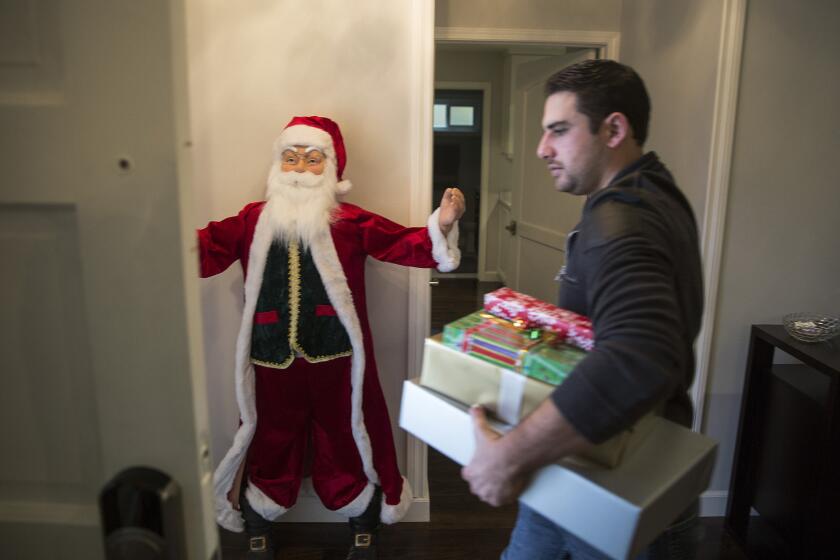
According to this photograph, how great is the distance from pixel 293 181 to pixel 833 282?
6.32 feet

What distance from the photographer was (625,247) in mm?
827

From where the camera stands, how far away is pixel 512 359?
35.0 inches

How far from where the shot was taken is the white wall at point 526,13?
2.60 metres

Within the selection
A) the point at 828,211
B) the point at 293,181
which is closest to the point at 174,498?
the point at 293,181

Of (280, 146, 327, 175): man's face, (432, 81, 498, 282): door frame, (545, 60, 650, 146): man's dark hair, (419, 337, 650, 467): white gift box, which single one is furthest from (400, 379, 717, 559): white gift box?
(432, 81, 498, 282): door frame

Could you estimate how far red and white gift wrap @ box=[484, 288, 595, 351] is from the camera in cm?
92

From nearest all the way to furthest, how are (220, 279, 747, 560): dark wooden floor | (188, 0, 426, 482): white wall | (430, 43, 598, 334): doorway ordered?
(188, 0, 426, 482): white wall < (220, 279, 747, 560): dark wooden floor < (430, 43, 598, 334): doorway

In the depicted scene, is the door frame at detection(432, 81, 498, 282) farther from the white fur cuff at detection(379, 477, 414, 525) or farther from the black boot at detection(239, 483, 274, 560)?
the black boot at detection(239, 483, 274, 560)

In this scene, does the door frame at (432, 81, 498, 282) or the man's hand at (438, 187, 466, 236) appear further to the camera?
the door frame at (432, 81, 498, 282)

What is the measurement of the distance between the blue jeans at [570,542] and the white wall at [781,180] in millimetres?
1259

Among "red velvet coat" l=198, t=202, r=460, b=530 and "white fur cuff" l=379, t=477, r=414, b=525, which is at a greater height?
"red velvet coat" l=198, t=202, r=460, b=530

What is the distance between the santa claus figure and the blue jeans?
0.85 metres

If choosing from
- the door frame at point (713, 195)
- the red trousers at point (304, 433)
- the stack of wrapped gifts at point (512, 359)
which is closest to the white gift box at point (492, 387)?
the stack of wrapped gifts at point (512, 359)

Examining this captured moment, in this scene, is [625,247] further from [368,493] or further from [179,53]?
[368,493]
